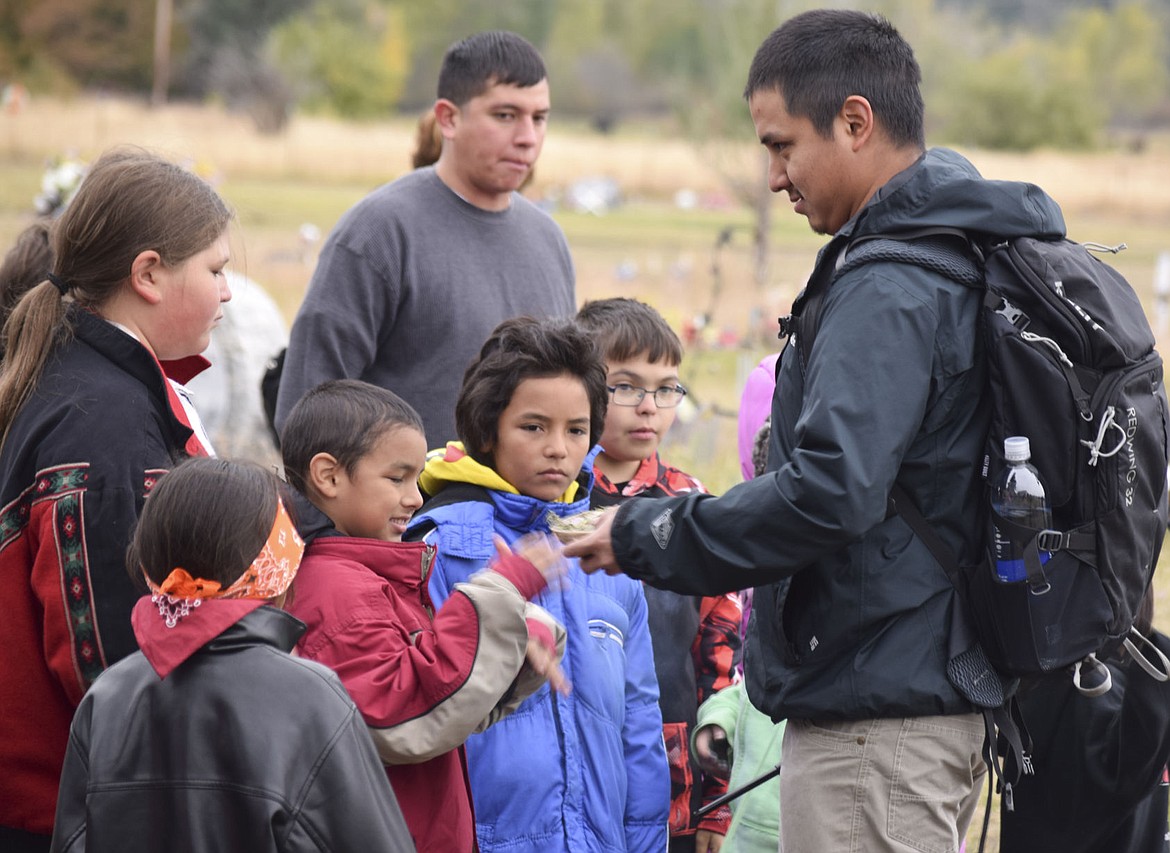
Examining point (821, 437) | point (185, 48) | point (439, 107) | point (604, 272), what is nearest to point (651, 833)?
point (821, 437)

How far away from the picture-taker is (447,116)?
186 inches

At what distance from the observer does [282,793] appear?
7.30 ft

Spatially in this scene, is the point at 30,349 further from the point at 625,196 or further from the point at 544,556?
the point at 625,196

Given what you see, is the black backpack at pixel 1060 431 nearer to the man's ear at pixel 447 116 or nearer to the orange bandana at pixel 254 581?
the orange bandana at pixel 254 581

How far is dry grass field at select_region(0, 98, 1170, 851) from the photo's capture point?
1653 centimetres

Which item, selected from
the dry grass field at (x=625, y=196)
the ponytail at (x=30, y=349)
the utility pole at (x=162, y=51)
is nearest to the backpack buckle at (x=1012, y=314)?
the ponytail at (x=30, y=349)

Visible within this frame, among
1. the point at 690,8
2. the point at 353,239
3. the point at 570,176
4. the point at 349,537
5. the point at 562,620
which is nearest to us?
the point at 349,537

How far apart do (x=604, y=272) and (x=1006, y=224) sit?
52.4 ft

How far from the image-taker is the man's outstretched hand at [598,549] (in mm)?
2770

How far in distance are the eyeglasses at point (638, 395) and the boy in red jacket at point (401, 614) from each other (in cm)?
104

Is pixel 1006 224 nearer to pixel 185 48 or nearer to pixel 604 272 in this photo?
pixel 604 272

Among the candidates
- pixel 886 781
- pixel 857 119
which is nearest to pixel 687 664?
pixel 886 781

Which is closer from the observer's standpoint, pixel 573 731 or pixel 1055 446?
pixel 1055 446

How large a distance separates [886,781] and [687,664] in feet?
3.96
